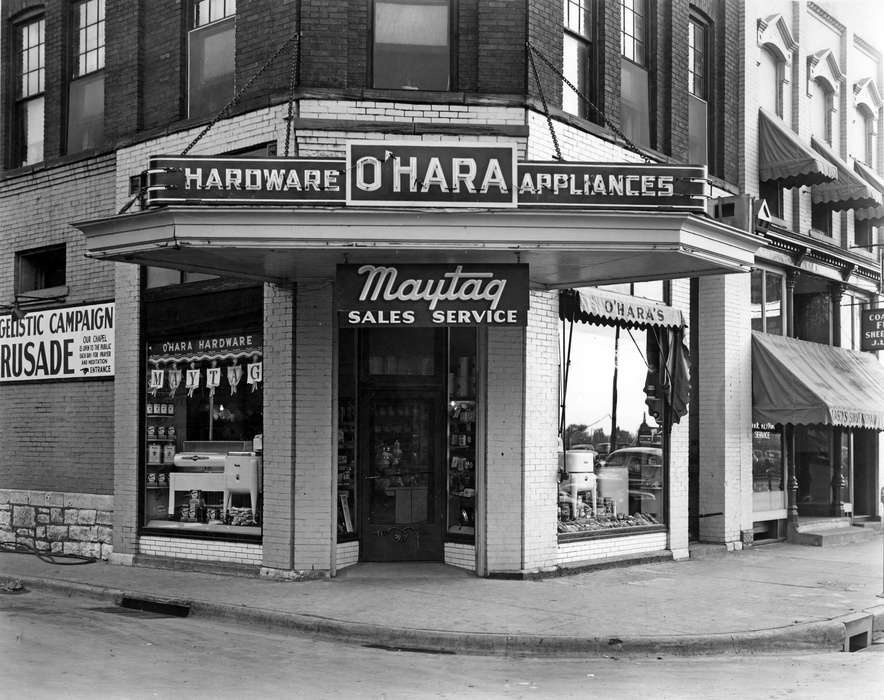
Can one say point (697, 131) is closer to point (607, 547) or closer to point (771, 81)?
point (771, 81)

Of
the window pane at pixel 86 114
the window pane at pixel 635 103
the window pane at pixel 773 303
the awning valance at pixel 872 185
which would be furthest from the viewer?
the awning valance at pixel 872 185

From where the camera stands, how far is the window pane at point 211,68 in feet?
43.3

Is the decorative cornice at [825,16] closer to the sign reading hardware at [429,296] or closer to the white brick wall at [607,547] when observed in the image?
the white brick wall at [607,547]

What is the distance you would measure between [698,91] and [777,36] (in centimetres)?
272

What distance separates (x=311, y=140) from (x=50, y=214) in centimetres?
556

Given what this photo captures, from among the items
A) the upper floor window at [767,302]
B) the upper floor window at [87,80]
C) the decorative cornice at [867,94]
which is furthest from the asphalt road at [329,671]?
the decorative cornice at [867,94]

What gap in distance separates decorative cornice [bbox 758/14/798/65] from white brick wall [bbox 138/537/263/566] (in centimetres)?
1184

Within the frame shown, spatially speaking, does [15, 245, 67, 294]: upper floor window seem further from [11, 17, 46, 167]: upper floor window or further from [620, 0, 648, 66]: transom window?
[620, 0, 648, 66]: transom window

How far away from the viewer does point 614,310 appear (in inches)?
535

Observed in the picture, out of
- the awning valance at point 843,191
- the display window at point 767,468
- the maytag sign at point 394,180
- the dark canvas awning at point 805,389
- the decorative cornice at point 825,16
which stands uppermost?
the decorative cornice at point 825,16

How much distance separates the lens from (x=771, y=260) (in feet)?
55.7

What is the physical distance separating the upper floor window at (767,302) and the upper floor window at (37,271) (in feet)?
36.4

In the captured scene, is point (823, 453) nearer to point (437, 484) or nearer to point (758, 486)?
point (758, 486)

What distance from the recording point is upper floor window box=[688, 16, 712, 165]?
16.1 metres
